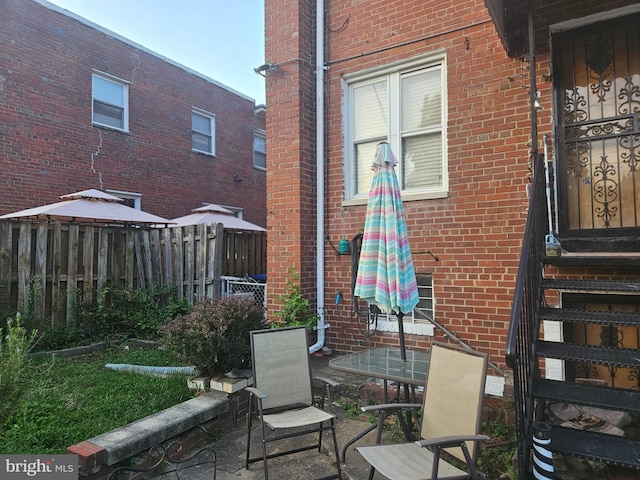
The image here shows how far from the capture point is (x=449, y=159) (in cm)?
493

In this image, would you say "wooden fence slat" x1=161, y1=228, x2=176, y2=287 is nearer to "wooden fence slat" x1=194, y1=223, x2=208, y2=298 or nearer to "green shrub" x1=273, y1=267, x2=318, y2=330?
"wooden fence slat" x1=194, y1=223, x2=208, y2=298

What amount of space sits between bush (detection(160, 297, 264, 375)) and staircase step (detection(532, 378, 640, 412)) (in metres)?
2.58

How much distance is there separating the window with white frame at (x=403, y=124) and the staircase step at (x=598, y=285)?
1.73 meters

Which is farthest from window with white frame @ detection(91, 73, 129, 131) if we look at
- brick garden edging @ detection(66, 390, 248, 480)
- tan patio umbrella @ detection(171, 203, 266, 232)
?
brick garden edging @ detection(66, 390, 248, 480)

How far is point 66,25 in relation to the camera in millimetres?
10164

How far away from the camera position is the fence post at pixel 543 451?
8.23 feet

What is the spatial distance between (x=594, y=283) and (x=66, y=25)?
1196cm

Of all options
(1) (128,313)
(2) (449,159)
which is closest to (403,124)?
(2) (449,159)

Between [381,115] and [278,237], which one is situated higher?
[381,115]

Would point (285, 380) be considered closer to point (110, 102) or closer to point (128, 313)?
point (128, 313)

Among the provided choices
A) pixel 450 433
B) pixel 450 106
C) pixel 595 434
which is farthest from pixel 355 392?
pixel 450 106

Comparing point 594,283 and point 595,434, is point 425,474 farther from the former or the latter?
point 594,283

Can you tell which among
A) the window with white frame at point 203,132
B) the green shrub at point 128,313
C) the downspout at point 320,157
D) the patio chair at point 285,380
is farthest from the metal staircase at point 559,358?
the window with white frame at point 203,132

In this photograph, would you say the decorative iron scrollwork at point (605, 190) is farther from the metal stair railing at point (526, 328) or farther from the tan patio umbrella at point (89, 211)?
the tan patio umbrella at point (89, 211)
